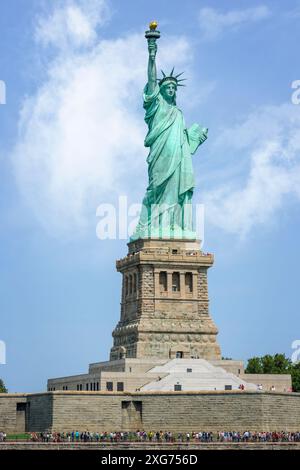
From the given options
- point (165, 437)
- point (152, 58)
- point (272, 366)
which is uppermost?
point (152, 58)

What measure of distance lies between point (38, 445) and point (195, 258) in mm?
19928

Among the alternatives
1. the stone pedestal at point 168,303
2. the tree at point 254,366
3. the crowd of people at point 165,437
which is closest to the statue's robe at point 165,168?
the stone pedestal at point 168,303

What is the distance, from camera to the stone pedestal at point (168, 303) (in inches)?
3275

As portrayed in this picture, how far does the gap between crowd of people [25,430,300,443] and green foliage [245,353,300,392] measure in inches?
711

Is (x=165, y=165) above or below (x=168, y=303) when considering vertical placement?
above

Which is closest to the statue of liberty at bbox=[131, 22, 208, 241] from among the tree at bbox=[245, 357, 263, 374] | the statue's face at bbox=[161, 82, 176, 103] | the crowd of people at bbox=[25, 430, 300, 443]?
the statue's face at bbox=[161, 82, 176, 103]

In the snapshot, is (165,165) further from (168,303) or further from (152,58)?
(168,303)

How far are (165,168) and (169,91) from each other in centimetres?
441

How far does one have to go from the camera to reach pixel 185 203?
8581cm

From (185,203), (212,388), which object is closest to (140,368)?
(212,388)

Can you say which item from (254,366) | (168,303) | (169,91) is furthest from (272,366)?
(169,91)

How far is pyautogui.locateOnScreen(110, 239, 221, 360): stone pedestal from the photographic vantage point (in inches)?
3275

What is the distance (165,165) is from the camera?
85.9 m

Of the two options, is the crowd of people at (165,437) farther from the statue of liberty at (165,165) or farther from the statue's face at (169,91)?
the statue's face at (169,91)
